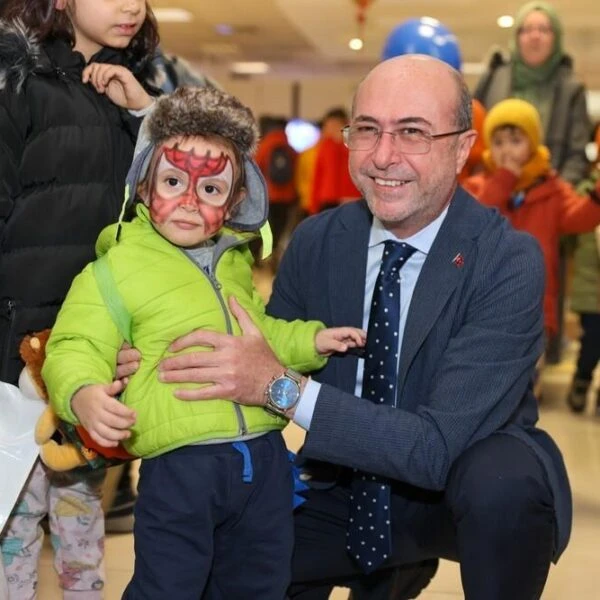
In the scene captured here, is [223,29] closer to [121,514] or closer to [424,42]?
[424,42]

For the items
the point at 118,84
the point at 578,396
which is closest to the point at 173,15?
the point at 578,396

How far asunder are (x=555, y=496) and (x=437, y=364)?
33cm

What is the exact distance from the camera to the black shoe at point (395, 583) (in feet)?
7.63

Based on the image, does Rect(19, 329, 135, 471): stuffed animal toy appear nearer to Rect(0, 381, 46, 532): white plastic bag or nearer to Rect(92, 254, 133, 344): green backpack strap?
Rect(0, 381, 46, 532): white plastic bag

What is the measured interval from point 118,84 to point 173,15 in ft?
36.3

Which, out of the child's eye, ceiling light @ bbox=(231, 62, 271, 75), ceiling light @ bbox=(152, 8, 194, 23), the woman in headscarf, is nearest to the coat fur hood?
the child's eye

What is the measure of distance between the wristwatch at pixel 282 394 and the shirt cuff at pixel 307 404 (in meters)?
0.02

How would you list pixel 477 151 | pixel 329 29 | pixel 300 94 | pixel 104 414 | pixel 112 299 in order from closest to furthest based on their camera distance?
pixel 104 414 < pixel 112 299 < pixel 477 151 < pixel 329 29 < pixel 300 94

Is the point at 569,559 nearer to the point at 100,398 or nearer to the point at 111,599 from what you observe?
the point at 111,599

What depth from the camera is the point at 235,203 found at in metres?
2.04

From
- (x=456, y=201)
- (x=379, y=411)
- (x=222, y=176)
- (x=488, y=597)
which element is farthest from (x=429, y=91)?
(x=488, y=597)

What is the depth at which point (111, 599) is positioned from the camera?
2.71 meters

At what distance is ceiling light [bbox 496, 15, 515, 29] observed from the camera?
1205 centimetres

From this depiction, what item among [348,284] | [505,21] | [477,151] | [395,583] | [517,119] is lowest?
[395,583]
